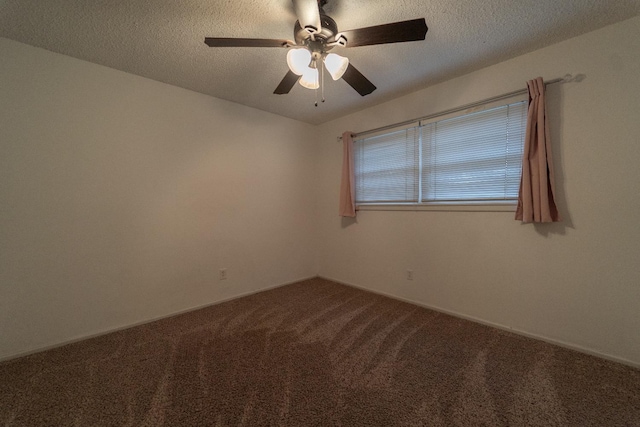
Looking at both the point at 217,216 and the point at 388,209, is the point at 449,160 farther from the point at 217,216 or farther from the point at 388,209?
the point at 217,216

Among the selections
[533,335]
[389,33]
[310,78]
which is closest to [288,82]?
[310,78]

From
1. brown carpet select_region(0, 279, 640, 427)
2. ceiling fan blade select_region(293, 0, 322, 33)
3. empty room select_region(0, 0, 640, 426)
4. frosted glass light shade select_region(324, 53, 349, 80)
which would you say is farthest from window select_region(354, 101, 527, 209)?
ceiling fan blade select_region(293, 0, 322, 33)

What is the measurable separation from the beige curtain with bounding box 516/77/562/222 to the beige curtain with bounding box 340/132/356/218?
70.2 inches

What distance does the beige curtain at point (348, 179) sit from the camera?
10.6 ft

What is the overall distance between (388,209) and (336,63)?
1817mm

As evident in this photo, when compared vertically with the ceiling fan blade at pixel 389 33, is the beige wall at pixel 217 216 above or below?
below

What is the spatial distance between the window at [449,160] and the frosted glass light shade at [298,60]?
1.60 meters

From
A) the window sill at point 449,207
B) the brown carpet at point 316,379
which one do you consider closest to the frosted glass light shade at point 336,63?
the window sill at point 449,207

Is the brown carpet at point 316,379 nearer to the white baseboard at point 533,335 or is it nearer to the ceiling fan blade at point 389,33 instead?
the white baseboard at point 533,335

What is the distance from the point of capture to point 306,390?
1448mm

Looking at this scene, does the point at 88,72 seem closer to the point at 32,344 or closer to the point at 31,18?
the point at 31,18

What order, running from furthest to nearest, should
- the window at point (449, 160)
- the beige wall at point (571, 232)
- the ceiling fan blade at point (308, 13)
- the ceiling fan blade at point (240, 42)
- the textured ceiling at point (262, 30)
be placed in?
the window at point (449, 160) → the beige wall at point (571, 232) → the textured ceiling at point (262, 30) → the ceiling fan blade at point (240, 42) → the ceiling fan blade at point (308, 13)

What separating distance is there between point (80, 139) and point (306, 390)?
264cm

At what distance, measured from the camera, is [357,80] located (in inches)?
68.6
